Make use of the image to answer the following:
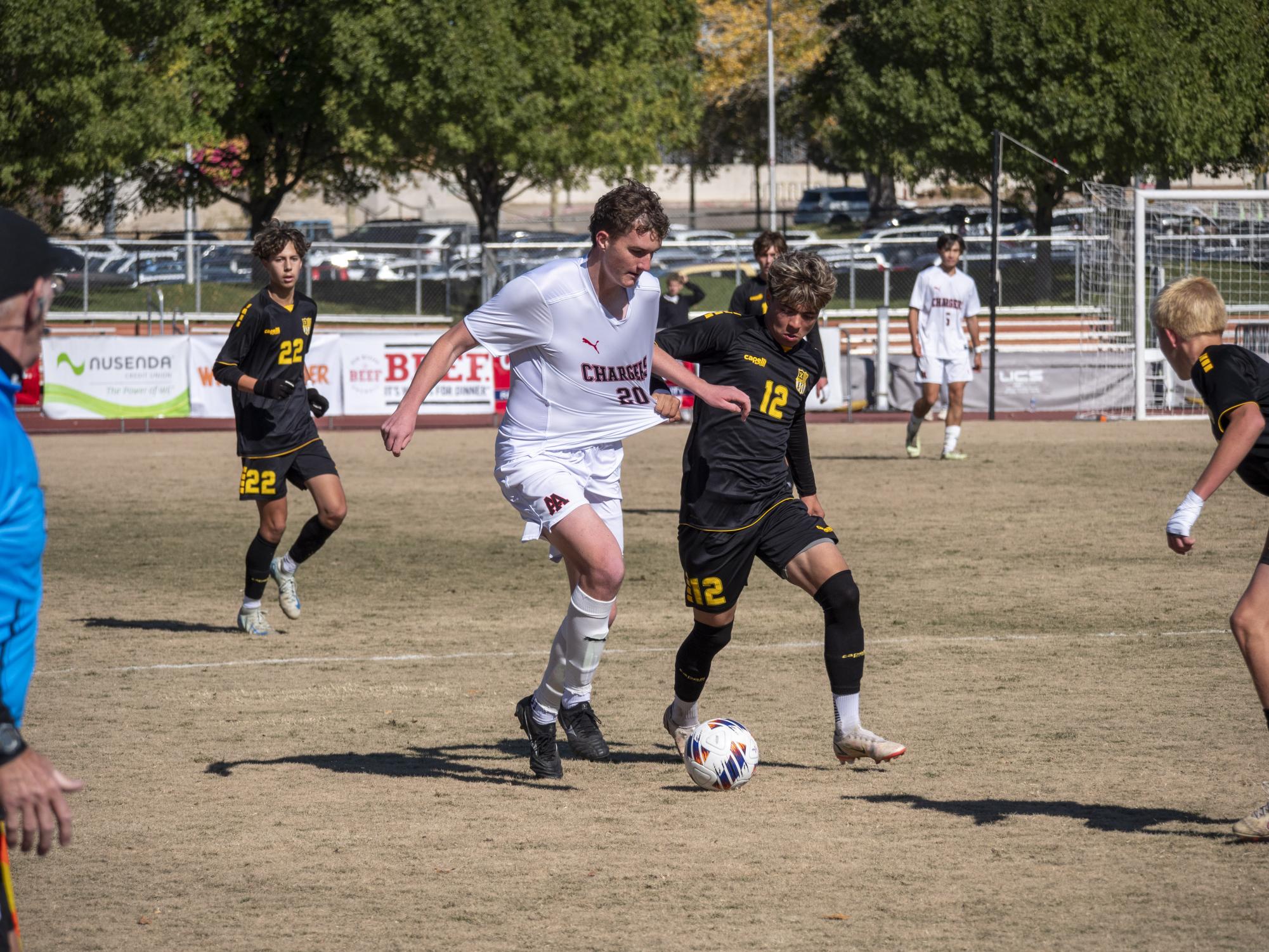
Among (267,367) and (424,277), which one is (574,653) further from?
(424,277)

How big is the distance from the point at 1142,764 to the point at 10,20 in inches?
968

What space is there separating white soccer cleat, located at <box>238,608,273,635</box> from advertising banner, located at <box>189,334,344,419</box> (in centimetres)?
1353

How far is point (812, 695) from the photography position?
768cm

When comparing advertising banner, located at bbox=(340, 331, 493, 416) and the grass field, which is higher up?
advertising banner, located at bbox=(340, 331, 493, 416)

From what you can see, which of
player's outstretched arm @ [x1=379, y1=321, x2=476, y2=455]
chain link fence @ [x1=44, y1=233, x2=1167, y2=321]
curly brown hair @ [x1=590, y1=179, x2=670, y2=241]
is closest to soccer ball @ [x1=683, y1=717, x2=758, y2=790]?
player's outstretched arm @ [x1=379, y1=321, x2=476, y2=455]

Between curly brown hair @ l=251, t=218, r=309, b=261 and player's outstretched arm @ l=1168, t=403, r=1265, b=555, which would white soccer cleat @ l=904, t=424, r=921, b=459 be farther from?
player's outstretched arm @ l=1168, t=403, r=1265, b=555

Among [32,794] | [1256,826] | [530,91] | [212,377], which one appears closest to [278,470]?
[1256,826]

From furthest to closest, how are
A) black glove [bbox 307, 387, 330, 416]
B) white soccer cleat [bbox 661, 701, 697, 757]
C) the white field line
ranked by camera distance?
black glove [bbox 307, 387, 330, 416], the white field line, white soccer cleat [bbox 661, 701, 697, 757]

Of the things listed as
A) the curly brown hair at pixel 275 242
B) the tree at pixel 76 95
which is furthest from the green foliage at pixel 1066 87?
the curly brown hair at pixel 275 242

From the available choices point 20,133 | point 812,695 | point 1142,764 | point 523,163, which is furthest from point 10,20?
point 1142,764

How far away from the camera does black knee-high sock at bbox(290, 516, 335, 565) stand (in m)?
9.59

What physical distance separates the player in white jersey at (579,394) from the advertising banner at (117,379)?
17645mm

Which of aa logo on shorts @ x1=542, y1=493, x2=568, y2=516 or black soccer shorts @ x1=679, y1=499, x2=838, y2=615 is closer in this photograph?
aa logo on shorts @ x1=542, y1=493, x2=568, y2=516

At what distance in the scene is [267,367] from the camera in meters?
9.45
